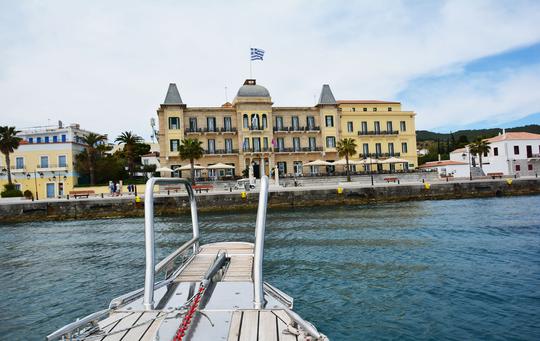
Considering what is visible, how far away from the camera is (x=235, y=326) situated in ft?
11.9

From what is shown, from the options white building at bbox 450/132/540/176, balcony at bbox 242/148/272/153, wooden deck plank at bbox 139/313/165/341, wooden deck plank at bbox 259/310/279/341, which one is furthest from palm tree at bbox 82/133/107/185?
white building at bbox 450/132/540/176

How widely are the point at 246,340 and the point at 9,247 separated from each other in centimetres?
1924

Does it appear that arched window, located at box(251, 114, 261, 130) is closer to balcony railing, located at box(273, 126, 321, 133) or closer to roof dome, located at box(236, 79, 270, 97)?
balcony railing, located at box(273, 126, 321, 133)

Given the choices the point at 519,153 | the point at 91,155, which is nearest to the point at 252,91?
the point at 91,155

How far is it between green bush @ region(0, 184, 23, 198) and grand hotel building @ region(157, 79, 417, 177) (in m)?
17.2

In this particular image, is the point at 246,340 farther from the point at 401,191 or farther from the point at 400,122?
the point at 400,122

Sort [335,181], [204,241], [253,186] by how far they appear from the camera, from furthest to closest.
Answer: [335,181], [253,186], [204,241]

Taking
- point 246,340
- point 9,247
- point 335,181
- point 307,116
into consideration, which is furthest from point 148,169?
point 246,340

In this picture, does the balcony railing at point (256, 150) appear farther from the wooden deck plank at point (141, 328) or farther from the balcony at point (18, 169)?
the wooden deck plank at point (141, 328)

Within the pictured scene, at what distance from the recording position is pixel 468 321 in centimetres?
680

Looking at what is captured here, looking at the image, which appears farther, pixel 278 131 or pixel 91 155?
pixel 278 131

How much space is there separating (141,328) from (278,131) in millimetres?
49128

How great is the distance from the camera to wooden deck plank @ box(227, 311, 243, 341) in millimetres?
3391

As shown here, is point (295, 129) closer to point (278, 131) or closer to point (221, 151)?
point (278, 131)
